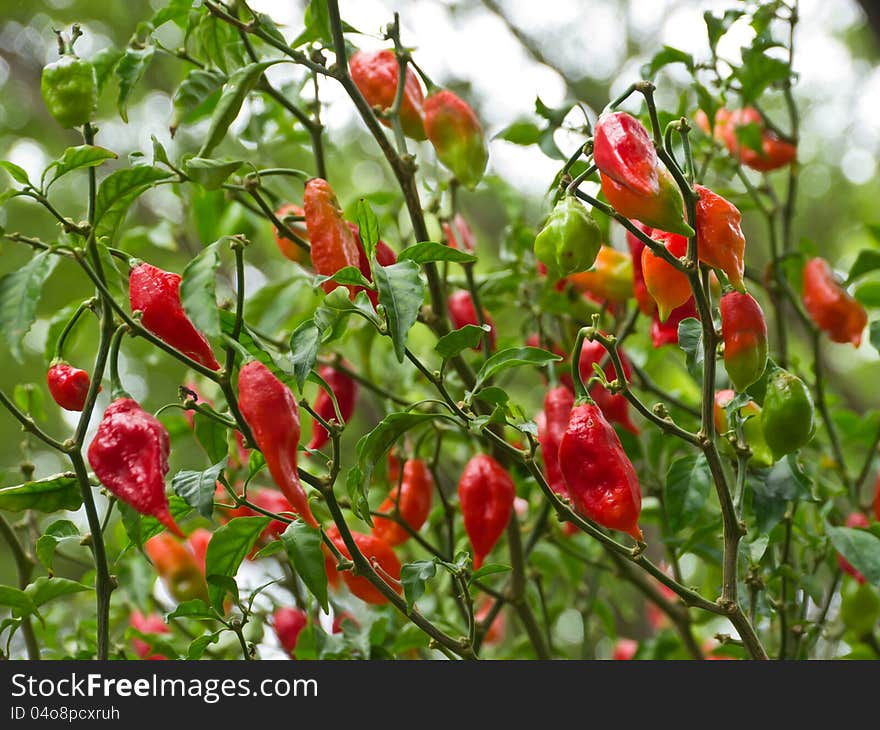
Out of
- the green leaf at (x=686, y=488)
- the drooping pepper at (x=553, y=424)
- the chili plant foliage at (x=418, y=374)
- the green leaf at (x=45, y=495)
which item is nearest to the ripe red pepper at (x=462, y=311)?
the chili plant foliage at (x=418, y=374)

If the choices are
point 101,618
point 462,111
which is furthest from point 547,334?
point 101,618

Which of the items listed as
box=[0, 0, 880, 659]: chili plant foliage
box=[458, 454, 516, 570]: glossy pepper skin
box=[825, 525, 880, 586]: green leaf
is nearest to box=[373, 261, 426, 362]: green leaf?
box=[0, 0, 880, 659]: chili plant foliage

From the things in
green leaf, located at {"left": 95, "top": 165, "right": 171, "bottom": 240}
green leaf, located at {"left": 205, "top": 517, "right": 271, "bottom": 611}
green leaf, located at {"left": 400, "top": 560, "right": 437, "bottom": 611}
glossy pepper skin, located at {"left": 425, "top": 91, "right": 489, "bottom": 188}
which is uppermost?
glossy pepper skin, located at {"left": 425, "top": 91, "right": 489, "bottom": 188}

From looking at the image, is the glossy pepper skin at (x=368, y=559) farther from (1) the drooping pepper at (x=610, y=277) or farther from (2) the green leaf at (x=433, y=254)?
(1) the drooping pepper at (x=610, y=277)

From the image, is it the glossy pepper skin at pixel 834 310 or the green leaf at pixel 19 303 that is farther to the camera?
the glossy pepper skin at pixel 834 310

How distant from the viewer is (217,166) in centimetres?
79

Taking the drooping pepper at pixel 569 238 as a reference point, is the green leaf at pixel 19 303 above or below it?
below

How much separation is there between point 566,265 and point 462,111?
0.32 meters

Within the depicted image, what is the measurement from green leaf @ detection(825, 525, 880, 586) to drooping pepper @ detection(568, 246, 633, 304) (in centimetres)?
36

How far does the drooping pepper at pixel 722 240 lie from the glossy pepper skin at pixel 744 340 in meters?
0.02

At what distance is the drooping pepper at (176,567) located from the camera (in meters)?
1.30

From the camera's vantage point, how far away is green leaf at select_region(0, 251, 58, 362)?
27.9 inches

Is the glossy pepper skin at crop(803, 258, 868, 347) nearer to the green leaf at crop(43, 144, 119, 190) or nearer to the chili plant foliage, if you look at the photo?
the chili plant foliage

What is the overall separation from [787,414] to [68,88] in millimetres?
656
